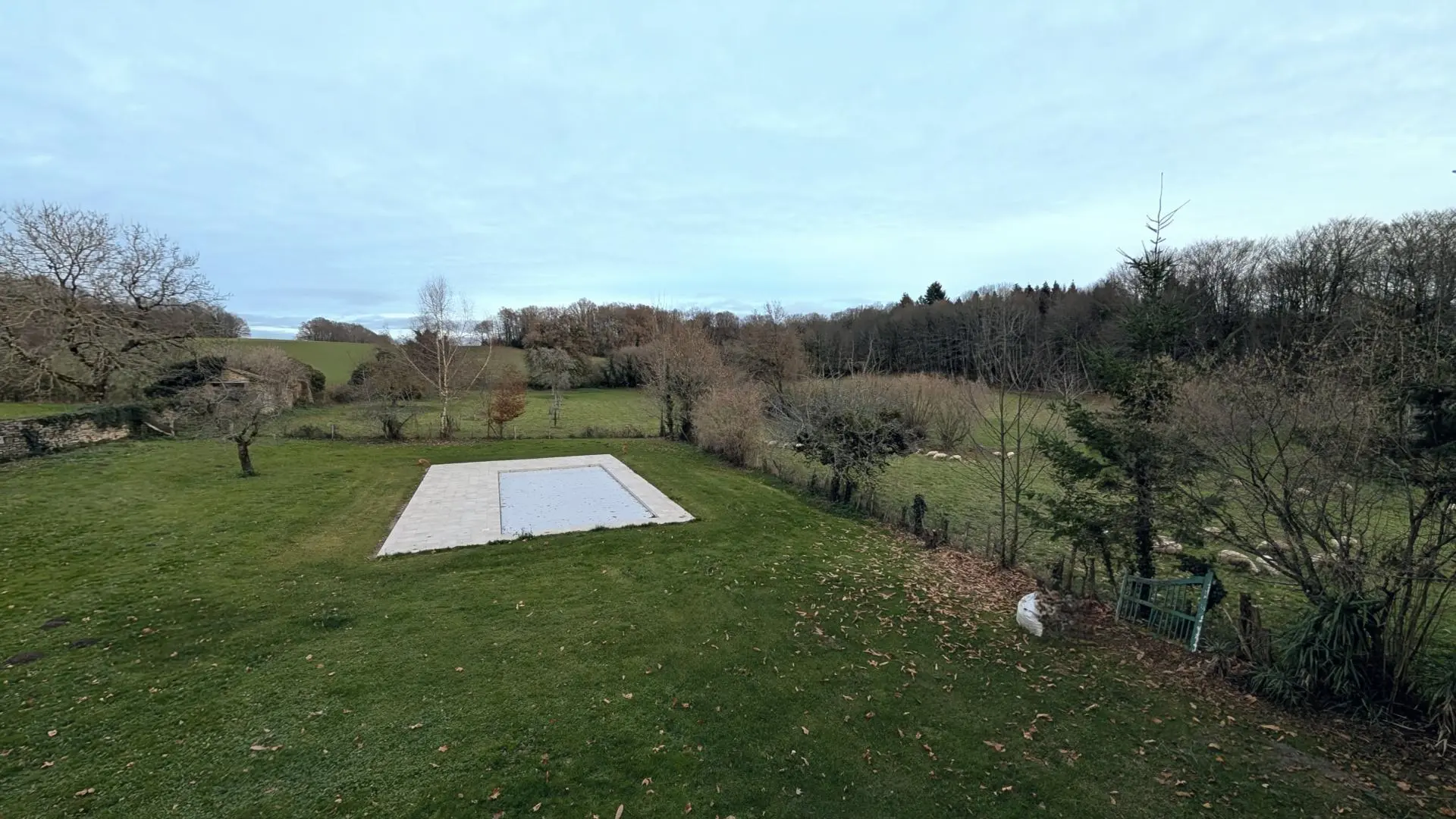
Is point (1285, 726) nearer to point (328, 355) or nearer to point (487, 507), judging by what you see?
point (487, 507)

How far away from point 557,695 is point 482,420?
22.9 m

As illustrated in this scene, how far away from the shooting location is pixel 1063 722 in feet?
16.1

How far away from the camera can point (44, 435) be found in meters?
13.5

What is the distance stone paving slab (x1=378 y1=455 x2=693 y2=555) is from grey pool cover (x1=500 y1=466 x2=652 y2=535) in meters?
0.03

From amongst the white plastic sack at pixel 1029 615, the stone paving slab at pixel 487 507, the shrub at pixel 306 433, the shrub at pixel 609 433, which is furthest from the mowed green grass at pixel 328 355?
the white plastic sack at pixel 1029 615

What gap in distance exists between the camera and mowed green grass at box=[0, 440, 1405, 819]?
3.94 metres

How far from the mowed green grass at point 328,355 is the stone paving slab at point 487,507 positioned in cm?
2111

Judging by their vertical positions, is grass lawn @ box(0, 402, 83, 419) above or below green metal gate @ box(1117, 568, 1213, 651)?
above

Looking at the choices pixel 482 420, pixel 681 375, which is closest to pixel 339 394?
pixel 482 420

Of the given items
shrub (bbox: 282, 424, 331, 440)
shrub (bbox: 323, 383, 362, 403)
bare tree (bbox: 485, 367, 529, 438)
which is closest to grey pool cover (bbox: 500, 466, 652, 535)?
bare tree (bbox: 485, 367, 529, 438)

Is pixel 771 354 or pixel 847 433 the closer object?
pixel 847 433

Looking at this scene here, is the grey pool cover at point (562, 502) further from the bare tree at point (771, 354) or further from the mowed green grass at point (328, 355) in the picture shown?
the mowed green grass at point (328, 355)

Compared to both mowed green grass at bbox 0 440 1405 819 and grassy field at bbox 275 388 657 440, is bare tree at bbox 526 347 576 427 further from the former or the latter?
mowed green grass at bbox 0 440 1405 819

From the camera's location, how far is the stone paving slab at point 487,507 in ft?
31.4
